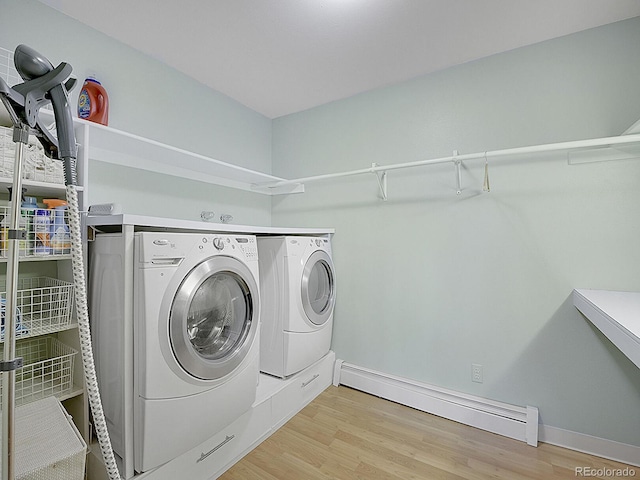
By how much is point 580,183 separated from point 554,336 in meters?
0.91

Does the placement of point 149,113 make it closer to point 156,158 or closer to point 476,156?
point 156,158

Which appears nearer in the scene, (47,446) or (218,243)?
(47,446)

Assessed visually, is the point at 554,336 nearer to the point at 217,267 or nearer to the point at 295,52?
the point at 217,267

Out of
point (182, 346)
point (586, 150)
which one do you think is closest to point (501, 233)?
point (586, 150)

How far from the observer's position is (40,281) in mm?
1531

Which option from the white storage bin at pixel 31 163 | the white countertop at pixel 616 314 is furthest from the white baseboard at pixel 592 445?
the white storage bin at pixel 31 163

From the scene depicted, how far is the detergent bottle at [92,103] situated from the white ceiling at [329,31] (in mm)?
408

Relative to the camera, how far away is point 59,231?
4.44 feet

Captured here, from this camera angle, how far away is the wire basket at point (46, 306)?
1314 millimetres

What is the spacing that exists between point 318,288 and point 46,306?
5.32 feet

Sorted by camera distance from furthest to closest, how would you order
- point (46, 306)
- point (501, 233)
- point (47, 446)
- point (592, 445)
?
point (501, 233)
point (592, 445)
point (46, 306)
point (47, 446)

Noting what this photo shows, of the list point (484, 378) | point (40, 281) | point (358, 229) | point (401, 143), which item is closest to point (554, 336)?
point (484, 378)

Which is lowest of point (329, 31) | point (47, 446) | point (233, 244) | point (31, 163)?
point (47, 446)

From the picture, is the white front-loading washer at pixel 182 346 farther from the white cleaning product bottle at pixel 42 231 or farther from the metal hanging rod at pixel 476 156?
the metal hanging rod at pixel 476 156
